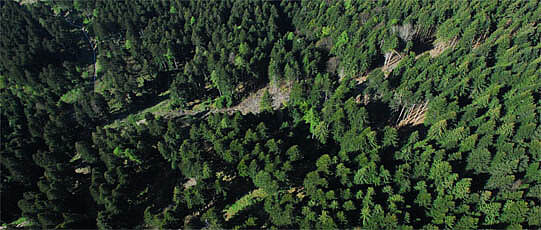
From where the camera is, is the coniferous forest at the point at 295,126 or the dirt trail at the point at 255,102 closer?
the coniferous forest at the point at 295,126

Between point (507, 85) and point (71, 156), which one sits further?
point (71, 156)

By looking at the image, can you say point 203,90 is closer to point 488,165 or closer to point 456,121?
point 456,121

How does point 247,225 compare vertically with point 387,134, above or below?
below

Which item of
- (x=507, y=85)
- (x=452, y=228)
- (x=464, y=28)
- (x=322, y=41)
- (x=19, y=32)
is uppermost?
(x=19, y=32)

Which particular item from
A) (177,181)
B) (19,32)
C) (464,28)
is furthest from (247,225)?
(19,32)

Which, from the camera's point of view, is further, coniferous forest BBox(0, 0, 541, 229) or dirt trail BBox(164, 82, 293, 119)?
dirt trail BBox(164, 82, 293, 119)

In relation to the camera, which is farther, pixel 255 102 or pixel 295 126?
pixel 255 102

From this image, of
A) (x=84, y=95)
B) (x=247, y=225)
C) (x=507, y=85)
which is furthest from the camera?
(x=84, y=95)

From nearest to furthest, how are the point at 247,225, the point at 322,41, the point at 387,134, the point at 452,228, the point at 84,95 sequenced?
the point at 452,228, the point at 247,225, the point at 387,134, the point at 84,95, the point at 322,41
